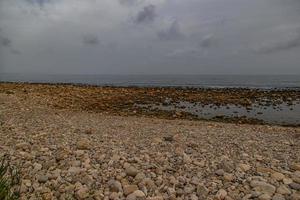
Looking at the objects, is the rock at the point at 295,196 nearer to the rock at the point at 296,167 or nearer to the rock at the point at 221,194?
the rock at the point at 221,194

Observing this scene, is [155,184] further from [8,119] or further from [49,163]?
[8,119]

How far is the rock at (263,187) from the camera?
7156mm

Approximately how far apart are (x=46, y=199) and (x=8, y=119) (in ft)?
27.6

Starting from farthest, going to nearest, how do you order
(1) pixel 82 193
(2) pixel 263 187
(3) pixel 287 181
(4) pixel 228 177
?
(4) pixel 228 177 < (3) pixel 287 181 < (2) pixel 263 187 < (1) pixel 82 193

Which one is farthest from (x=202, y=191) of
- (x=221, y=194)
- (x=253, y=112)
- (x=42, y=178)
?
(x=253, y=112)

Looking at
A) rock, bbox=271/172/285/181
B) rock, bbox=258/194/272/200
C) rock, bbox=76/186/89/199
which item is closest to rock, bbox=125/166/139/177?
rock, bbox=76/186/89/199

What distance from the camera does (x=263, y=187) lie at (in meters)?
7.27

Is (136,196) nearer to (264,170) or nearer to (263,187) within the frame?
(263,187)

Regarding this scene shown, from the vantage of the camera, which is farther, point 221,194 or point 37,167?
point 37,167

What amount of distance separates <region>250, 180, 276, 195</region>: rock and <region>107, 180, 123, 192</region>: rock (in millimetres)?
2843

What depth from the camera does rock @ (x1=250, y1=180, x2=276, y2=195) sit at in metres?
7.16

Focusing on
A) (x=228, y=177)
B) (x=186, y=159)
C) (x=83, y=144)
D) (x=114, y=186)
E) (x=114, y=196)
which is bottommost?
(x=114, y=196)

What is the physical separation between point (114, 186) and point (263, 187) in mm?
3157

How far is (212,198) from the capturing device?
6984 mm
